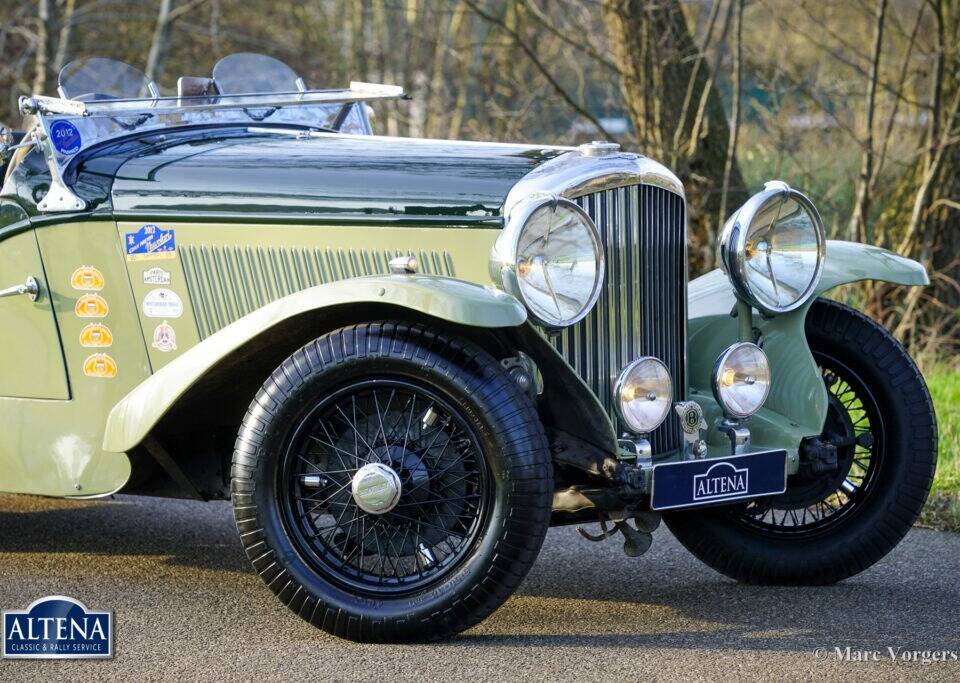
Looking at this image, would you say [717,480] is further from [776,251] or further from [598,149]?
[598,149]

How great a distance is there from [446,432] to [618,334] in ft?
2.02

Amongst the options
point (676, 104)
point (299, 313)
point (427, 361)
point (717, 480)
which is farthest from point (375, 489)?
point (676, 104)

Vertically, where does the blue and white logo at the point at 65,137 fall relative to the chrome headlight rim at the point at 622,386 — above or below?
above

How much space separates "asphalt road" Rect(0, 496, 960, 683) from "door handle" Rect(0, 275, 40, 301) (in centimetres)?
90

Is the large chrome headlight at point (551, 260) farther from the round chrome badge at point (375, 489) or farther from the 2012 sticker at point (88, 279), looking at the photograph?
the 2012 sticker at point (88, 279)

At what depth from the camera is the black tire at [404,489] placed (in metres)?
3.00

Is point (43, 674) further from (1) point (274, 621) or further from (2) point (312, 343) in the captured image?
(2) point (312, 343)

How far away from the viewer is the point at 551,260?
3.20 m

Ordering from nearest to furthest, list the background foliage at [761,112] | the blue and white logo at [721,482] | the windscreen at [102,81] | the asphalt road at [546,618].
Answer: the asphalt road at [546,618] < the blue and white logo at [721,482] < the windscreen at [102,81] < the background foliage at [761,112]

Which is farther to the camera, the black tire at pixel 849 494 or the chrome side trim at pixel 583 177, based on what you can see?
the black tire at pixel 849 494

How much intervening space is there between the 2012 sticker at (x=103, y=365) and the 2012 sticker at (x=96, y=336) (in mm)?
34

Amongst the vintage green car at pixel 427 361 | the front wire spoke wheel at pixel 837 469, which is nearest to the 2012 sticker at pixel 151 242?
the vintage green car at pixel 427 361

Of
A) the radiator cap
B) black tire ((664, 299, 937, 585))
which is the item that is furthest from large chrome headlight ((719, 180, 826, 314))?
the radiator cap

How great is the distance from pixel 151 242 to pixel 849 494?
230 cm
